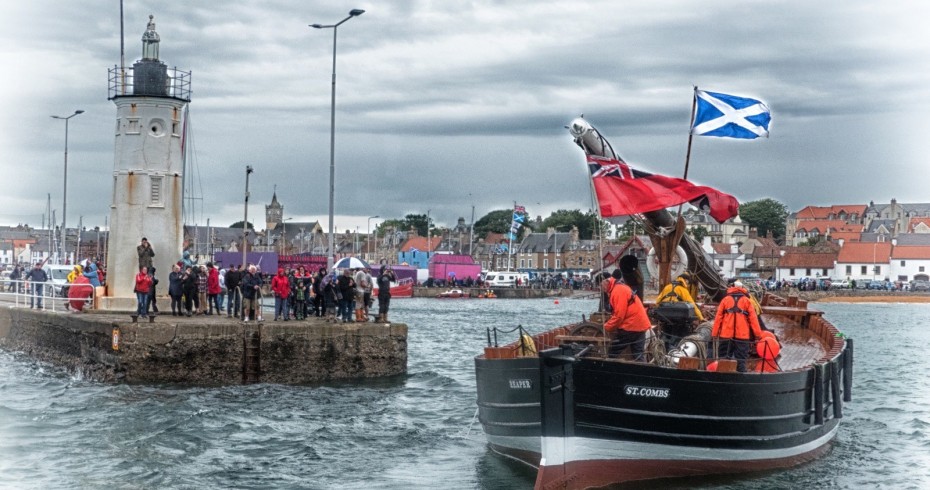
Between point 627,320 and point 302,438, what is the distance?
7.86 meters

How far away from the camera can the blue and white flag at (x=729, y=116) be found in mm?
19625

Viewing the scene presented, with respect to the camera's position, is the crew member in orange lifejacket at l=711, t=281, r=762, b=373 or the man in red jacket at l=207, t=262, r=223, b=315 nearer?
the crew member in orange lifejacket at l=711, t=281, r=762, b=373

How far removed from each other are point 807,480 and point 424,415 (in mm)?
9559

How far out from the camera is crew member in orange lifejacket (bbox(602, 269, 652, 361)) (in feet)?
58.0

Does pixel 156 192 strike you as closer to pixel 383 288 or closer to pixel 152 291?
pixel 152 291

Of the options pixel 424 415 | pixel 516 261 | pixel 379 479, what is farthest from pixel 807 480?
pixel 516 261

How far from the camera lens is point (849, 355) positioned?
932 inches

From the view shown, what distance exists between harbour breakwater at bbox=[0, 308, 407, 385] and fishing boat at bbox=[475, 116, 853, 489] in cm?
1038

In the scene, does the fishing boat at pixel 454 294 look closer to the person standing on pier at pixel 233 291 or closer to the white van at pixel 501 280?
the white van at pixel 501 280

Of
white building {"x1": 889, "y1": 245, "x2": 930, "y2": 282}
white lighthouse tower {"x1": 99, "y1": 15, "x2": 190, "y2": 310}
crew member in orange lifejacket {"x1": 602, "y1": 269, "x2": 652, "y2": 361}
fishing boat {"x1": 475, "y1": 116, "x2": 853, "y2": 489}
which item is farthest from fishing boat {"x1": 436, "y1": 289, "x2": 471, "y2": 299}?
crew member in orange lifejacket {"x1": 602, "y1": 269, "x2": 652, "y2": 361}

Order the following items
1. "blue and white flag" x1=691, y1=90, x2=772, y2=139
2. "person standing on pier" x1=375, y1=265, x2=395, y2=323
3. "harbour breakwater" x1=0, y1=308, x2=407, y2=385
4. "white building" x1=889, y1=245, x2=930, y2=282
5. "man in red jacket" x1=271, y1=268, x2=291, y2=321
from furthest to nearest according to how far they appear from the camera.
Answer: "white building" x1=889, y1=245, x2=930, y2=282
"man in red jacket" x1=271, y1=268, x2=291, y2=321
"person standing on pier" x1=375, y1=265, x2=395, y2=323
"harbour breakwater" x1=0, y1=308, x2=407, y2=385
"blue and white flag" x1=691, y1=90, x2=772, y2=139

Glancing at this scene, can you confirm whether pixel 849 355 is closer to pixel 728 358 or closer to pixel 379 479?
pixel 728 358

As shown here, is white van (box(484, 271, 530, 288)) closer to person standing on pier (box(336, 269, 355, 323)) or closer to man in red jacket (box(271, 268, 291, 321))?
man in red jacket (box(271, 268, 291, 321))

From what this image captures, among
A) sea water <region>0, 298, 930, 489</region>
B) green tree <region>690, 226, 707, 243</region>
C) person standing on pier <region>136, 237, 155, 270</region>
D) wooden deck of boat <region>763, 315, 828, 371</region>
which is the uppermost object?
green tree <region>690, 226, 707, 243</region>
